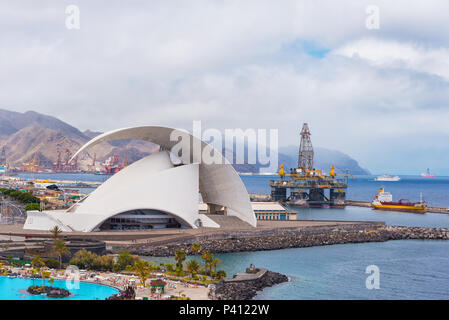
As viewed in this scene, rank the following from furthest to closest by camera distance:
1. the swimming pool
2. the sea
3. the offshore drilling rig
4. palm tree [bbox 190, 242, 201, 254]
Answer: the offshore drilling rig, palm tree [bbox 190, 242, 201, 254], the sea, the swimming pool

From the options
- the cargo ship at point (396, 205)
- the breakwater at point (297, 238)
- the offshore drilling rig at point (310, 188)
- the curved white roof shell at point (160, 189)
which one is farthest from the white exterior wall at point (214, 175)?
the offshore drilling rig at point (310, 188)

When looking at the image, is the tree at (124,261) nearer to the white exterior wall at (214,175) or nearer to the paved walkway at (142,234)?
the paved walkway at (142,234)

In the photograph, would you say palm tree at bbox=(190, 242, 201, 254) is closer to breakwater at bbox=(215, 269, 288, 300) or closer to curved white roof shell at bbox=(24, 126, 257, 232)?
breakwater at bbox=(215, 269, 288, 300)

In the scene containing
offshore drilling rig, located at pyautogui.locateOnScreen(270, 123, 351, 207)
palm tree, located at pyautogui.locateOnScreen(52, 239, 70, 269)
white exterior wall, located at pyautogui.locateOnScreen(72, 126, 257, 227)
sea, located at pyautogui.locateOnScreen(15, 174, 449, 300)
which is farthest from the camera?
offshore drilling rig, located at pyautogui.locateOnScreen(270, 123, 351, 207)

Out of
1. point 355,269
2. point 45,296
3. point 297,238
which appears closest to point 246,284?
point 45,296

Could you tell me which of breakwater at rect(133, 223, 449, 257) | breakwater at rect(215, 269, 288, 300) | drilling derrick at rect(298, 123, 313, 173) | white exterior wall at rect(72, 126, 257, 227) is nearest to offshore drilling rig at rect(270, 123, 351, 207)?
drilling derrick at rect(298, 123, 313, 173)
